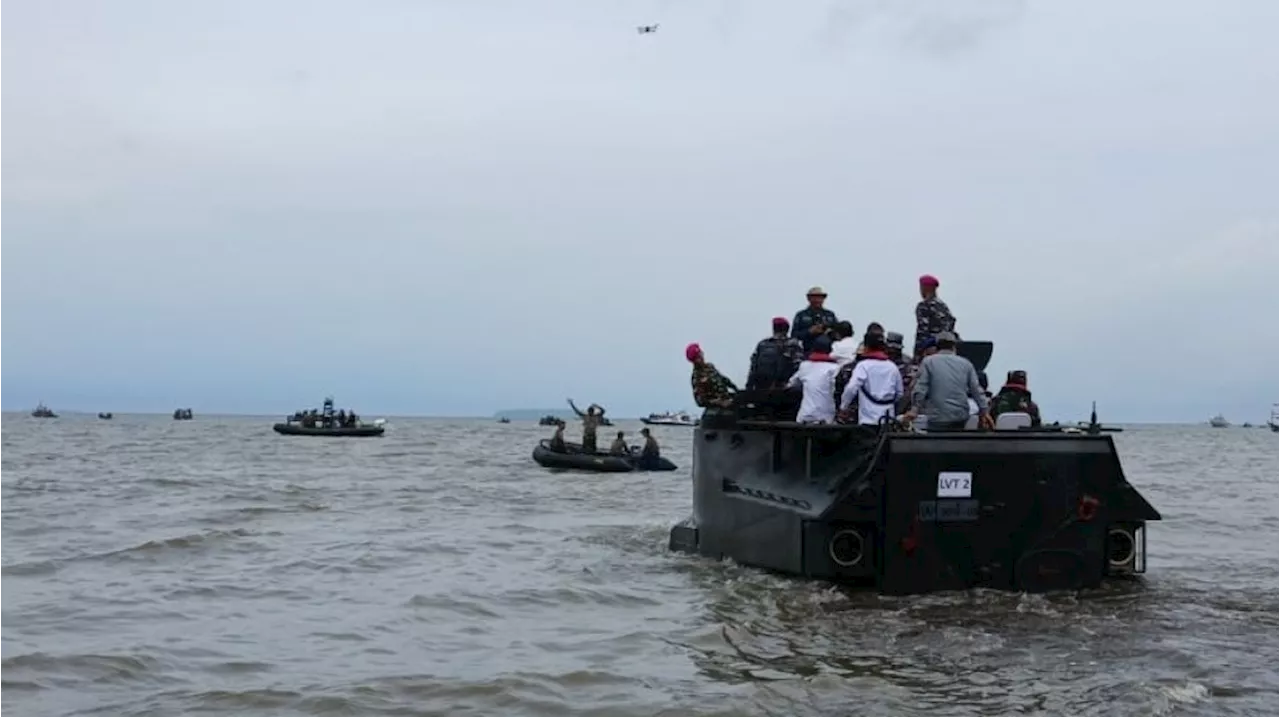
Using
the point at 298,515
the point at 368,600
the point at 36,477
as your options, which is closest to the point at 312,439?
the point at 36,477

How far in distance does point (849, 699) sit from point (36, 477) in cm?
2908

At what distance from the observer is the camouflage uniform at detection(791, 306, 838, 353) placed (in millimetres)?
13453

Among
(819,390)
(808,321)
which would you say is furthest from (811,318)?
(819,390)

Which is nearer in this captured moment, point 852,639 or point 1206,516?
point 852,639

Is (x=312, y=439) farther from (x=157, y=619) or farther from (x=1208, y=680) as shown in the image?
(x=1208, y=680)

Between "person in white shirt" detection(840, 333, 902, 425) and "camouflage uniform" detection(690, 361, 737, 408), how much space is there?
7.00 feet

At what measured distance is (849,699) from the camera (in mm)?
7824

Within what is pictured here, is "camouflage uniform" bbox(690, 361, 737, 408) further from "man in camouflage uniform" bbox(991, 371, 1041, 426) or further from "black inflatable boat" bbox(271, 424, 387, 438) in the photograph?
"black inflatable boat" bbox(271, 424, 387, 438)

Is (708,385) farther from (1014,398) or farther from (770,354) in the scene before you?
(1014,398)

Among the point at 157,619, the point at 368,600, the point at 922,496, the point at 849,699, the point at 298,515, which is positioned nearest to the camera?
the point at 849,699

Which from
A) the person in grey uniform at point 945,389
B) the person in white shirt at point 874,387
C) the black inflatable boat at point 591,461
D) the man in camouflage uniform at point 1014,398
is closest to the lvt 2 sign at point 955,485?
the person in grey uniform at point 945,389

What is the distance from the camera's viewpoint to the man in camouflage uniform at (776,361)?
1315 cm

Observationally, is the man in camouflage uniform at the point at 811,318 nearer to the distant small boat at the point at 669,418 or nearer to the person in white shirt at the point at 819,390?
the person in white shirt at the point at 819,390

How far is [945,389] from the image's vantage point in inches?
441
